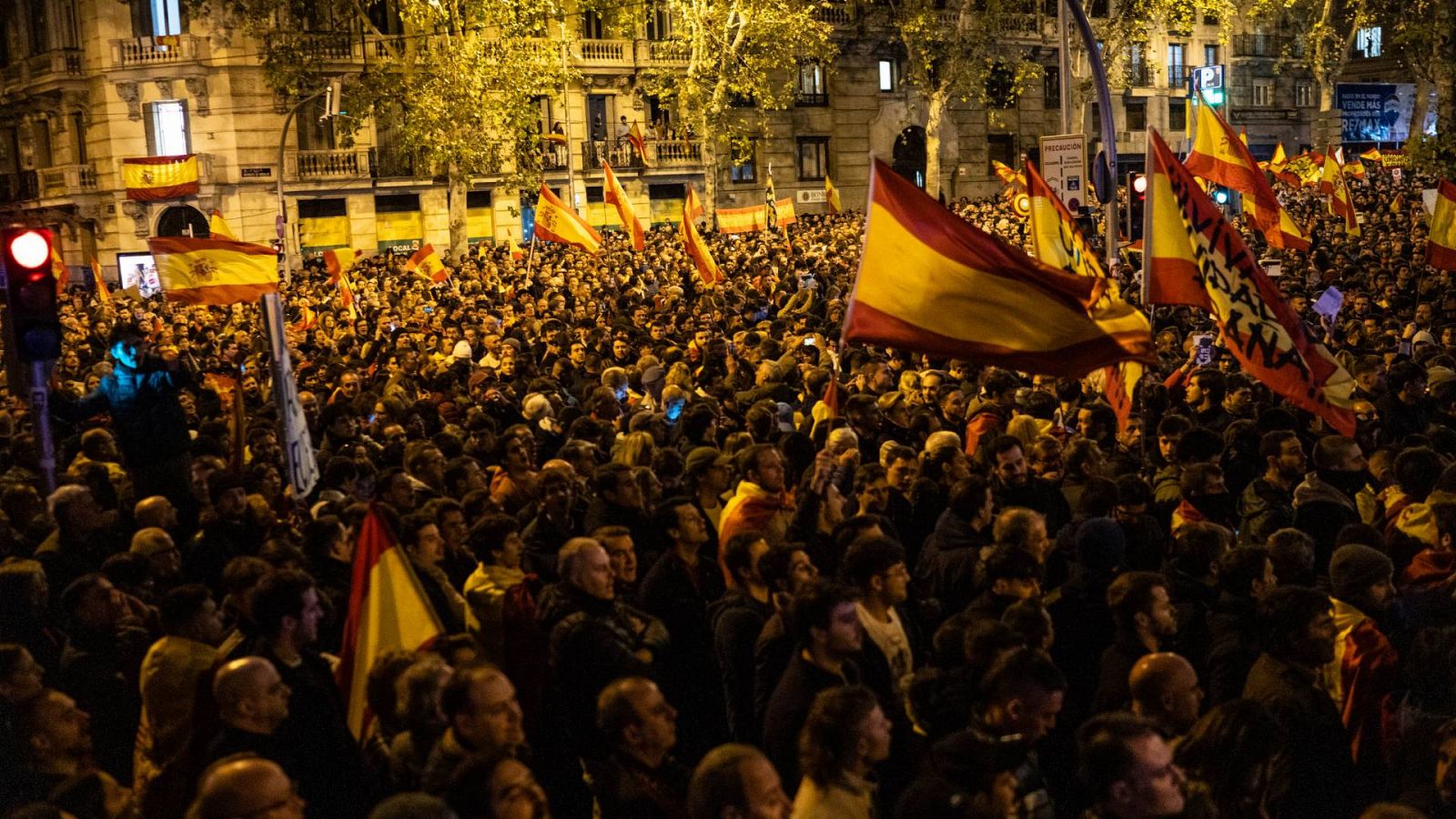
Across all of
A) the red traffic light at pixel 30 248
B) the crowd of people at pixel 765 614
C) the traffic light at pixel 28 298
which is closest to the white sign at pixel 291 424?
the crowd of people at pixel 765 614

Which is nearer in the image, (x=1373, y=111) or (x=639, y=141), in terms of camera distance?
Answer: (x=639, y=141)

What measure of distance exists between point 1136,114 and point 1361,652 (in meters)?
59.4

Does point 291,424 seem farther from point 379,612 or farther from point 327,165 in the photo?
point 327,165

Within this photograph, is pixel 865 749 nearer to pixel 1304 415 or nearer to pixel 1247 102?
pixel 1304 415

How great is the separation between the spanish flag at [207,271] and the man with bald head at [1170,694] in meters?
13.1

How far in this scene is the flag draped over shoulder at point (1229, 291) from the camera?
24.9 ft

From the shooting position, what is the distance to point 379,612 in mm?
5277

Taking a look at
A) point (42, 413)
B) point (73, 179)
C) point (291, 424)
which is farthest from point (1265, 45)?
point (42, 413)

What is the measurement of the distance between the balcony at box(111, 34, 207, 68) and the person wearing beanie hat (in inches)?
1540

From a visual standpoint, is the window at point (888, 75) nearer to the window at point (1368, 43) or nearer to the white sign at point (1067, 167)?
the window at point (1368, 43)

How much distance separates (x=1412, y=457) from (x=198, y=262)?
1266cm

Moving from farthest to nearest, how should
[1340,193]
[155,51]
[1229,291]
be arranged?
[155,51] < [1340,193] < [1229,291]

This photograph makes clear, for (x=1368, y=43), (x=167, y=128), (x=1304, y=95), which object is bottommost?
(x=167, y=128)

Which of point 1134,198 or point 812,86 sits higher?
point 812,86
